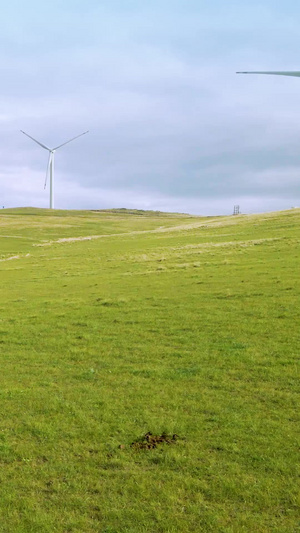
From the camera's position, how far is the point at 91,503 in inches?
324

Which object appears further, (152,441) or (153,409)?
(153,409)

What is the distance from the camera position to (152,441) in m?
10.1

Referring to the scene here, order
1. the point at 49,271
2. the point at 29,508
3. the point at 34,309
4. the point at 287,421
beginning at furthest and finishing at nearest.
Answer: the point at 49,271
the point at 34,309
the point at 287,421
the point at 29,508

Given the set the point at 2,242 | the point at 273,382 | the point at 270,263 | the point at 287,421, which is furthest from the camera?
the point at 2,242

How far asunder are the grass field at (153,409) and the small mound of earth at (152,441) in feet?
0.30

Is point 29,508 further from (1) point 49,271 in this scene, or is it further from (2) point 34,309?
(1) point 49,271

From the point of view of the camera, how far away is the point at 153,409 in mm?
11766

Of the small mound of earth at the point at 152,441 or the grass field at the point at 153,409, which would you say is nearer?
the grass field at the point at 153,409

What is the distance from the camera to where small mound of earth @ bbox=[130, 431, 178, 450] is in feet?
32.6

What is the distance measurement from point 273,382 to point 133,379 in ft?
12.3

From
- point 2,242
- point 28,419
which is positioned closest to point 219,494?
point 28,419

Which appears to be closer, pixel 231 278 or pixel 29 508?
pixel 29 508

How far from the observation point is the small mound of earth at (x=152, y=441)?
391 inches

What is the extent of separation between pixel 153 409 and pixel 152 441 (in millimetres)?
1651
